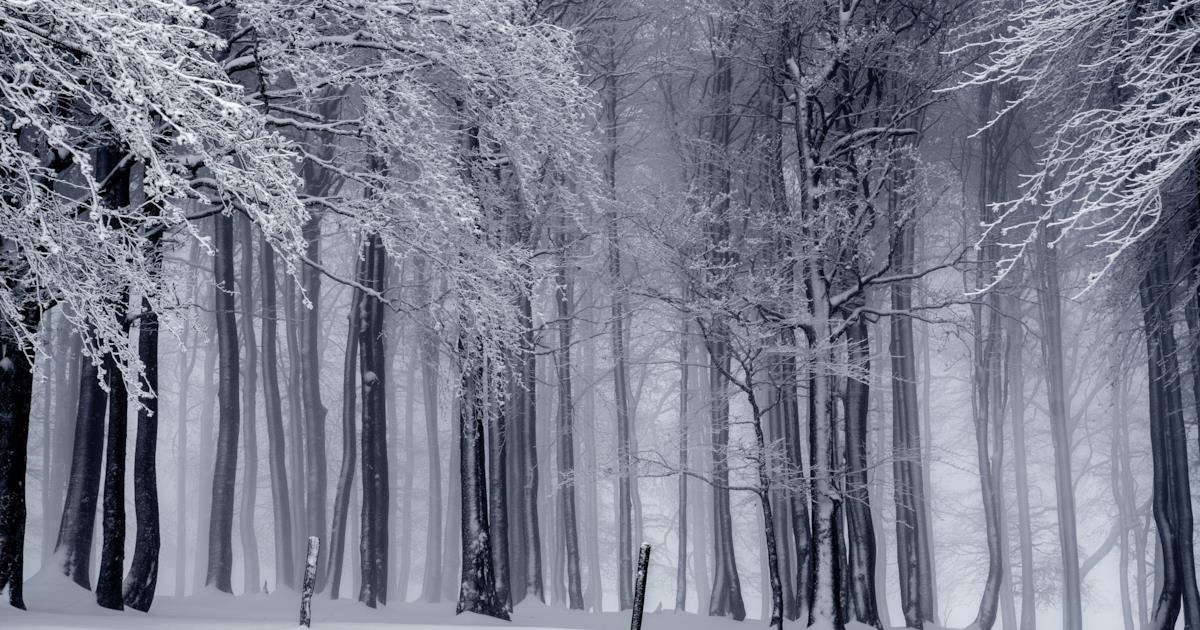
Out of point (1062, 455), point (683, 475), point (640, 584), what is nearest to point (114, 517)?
point (640, 584)

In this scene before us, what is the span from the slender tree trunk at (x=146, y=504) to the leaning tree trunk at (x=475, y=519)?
4.20 metres

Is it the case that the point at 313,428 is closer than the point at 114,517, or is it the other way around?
the point at 114,517

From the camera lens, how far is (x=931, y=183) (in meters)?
26.7

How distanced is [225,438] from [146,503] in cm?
679

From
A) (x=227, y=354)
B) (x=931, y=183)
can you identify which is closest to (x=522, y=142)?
(x=227, y=354)

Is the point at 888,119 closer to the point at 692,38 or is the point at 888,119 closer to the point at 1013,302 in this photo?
the point at 692,38

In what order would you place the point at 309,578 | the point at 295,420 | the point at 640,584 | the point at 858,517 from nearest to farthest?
1. the point at 640,584
2. the point at 309,578
3. the point at 858,517
4. the point at 295,420

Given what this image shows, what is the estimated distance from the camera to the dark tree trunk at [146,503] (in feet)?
47.9

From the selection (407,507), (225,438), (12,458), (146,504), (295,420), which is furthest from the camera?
(407,507)

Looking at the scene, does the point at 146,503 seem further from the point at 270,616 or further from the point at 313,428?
the point at 313,428

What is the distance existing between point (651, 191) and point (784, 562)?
321 inches

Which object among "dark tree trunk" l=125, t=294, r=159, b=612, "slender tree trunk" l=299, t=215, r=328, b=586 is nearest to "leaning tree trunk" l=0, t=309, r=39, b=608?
"dark tree trunk" l=125, t=294, r=159, b=612

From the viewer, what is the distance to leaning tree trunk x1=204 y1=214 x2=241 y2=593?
854 inches

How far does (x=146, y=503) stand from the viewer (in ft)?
50.4
